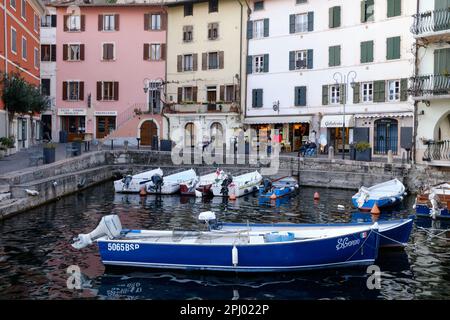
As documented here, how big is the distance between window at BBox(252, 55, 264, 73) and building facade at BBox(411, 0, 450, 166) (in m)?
15.7

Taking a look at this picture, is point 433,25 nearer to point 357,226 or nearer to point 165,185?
point 165,185

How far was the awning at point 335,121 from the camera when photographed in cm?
3912

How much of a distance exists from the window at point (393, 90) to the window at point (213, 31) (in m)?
16.2

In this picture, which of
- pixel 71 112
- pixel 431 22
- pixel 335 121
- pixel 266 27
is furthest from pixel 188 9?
pixel 431 22

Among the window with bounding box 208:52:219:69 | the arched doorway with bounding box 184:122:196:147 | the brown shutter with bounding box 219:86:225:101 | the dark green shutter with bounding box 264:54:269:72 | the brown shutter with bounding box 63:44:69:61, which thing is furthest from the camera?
the brown shutter with bounding box 63:44:69:61

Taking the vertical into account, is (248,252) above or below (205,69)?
below

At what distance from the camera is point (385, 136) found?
37969 millimetres

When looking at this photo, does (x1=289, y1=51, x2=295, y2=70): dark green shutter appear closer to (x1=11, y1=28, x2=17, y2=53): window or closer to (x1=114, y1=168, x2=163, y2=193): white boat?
(x1=114, y1=168, x2=163, y2=193): white boat

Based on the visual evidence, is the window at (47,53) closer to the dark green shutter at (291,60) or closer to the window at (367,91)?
the dark green shutter at (291,60)

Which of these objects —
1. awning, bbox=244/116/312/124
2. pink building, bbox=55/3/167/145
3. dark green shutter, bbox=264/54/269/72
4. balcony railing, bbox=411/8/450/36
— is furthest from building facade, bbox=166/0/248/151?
balcony railing, bbox=411/8/450/36

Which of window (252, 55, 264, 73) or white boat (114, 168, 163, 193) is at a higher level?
window (252, 55, 264, 73)

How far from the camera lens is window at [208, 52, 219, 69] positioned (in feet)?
153

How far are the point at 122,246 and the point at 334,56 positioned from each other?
98.3 ft

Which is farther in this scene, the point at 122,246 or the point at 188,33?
the point at 188,33
